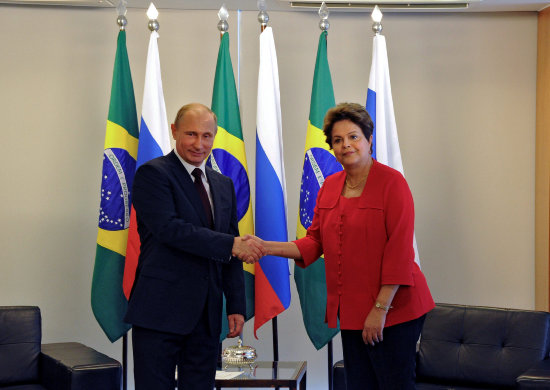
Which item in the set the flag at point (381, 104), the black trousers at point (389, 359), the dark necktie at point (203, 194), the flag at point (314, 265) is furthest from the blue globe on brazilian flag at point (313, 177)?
the black trousers at point (389, 359)

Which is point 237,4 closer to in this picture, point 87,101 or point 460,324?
point 87,101

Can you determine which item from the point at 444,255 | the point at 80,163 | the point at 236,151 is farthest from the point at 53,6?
the point at 444,255

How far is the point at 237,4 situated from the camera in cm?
450

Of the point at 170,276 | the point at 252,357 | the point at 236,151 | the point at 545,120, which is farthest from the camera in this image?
the point at 545,120

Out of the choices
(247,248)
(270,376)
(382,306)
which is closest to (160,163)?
(247,248)

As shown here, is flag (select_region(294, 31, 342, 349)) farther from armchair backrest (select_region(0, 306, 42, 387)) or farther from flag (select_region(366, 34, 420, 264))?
armchair backrest (select_region(0, 306, 42, 387))

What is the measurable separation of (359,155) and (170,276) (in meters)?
0.88

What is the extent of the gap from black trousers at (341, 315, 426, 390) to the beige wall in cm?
209

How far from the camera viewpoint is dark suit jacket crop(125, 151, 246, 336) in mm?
2578

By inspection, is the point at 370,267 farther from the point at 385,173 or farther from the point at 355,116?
the point at 355,116

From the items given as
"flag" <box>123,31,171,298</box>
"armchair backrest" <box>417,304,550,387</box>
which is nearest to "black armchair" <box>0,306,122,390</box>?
Answer: "flag" <box>123,31,171,298</box>

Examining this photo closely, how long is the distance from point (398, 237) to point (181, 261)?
83cm

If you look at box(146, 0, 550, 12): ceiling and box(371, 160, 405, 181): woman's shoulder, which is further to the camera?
box(146, 0, 550, 12): ceiling

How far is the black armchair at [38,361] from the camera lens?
3479mm
